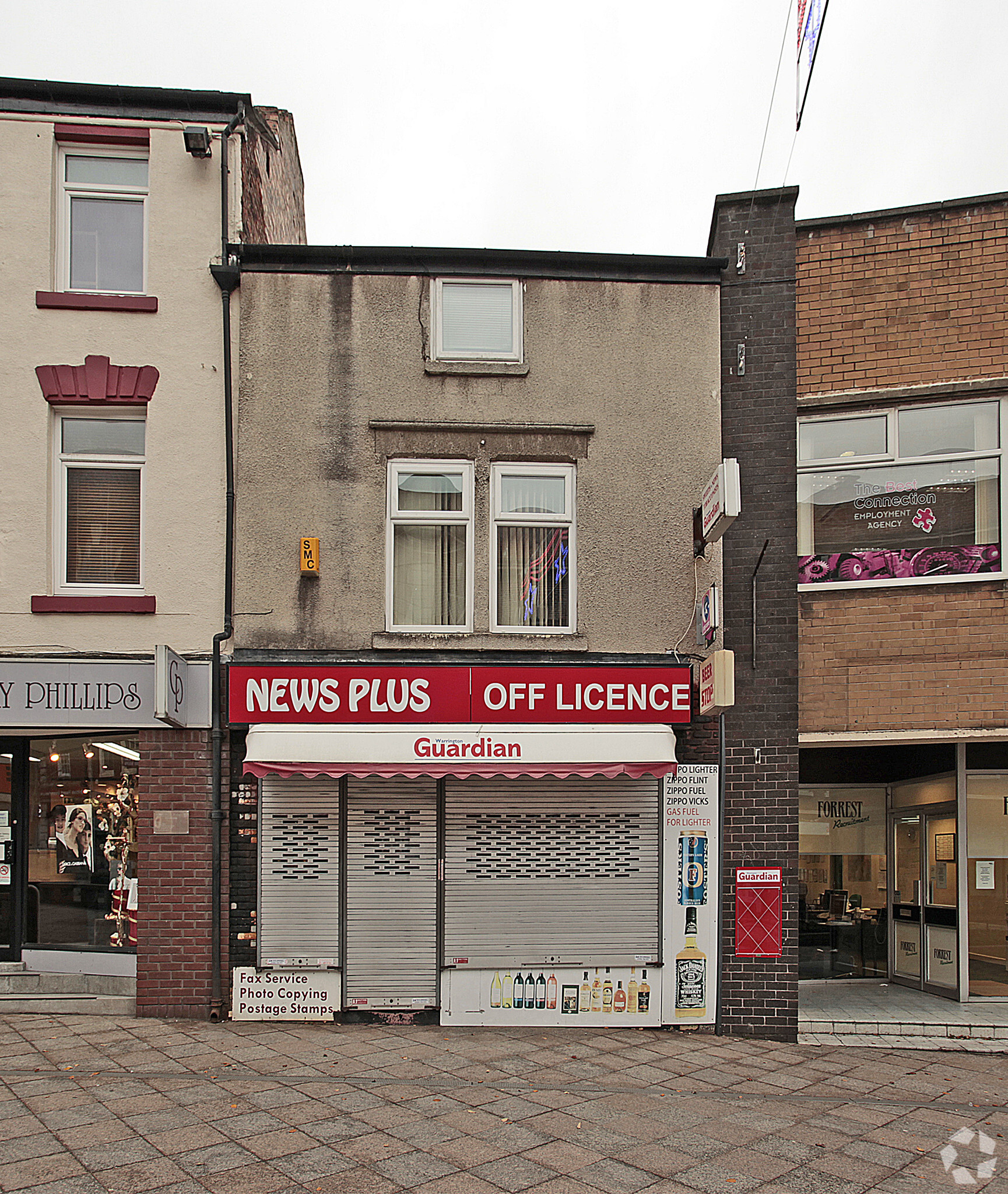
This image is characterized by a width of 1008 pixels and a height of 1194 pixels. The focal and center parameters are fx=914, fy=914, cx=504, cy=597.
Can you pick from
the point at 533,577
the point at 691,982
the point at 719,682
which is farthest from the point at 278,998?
the point at 719,682

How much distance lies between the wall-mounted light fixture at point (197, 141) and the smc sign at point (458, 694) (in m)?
5.28

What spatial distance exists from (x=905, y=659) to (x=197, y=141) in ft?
29.0

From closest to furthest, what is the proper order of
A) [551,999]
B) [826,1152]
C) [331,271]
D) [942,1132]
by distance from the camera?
1. [826,1152]
2. [942,1132]
3. [551,999]
4. [331,271]

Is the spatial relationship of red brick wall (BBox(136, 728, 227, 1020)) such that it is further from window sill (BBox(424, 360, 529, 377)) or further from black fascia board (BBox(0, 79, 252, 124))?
black fascia board (BBox(0, 79, 252, 124))

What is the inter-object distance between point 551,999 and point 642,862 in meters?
1.59

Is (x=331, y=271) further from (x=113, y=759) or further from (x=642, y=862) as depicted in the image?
(x=642, y=862)

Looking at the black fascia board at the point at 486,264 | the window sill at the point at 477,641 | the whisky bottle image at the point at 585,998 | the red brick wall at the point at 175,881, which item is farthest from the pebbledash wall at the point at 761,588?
the red brick wall at the point at 175,881

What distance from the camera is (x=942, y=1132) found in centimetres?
647

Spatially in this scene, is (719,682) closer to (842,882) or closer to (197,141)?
(842,882)

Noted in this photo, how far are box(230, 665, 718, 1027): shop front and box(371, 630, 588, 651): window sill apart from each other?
272mm

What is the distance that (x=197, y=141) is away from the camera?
924cm

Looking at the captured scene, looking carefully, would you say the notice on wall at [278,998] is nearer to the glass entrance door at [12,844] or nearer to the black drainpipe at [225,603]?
the black drainpipe at [225,603]

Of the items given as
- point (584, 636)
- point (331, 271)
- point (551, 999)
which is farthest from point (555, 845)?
point (331, 271)

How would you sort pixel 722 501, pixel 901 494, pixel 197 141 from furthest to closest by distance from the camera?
pixel 901 494 < pixel 197 141 < pixel 722 501
